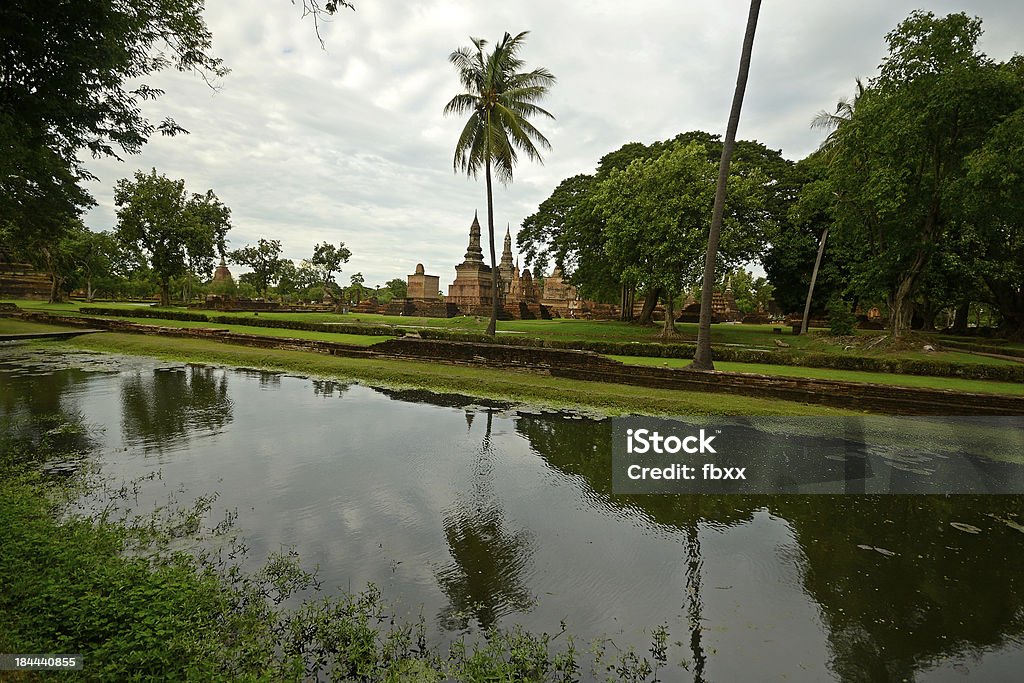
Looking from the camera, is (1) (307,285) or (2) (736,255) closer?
(2) (736,255)

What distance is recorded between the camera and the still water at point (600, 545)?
314 cm

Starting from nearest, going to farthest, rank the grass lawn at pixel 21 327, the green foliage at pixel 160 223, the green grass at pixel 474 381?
1. the green grass at pixel 474 381
2. the grass lawn at pixel 21 327
3. the green foliage at pixel 160 223

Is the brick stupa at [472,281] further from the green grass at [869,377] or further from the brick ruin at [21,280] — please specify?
the brick ruin at [21,280]

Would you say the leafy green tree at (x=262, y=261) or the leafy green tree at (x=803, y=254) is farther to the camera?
the leafy green tree at (x=262, y=261)

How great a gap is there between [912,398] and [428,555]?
35.9 feet

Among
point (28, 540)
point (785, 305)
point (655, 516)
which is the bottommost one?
point (655, 516)

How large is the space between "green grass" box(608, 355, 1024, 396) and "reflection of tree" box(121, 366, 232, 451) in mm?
9877

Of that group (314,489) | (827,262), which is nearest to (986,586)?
(314,489)

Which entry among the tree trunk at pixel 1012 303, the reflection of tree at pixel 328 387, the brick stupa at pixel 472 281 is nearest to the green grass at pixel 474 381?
the reflection of tree at pixel 328 387

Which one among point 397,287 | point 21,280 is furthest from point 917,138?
point 397,287

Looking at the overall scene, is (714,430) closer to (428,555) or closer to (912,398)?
(912,398)

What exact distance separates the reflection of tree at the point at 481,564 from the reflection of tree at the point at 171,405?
15.2 feet

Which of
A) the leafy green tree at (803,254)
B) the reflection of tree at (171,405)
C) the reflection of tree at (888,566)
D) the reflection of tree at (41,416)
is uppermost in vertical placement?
the leafy green tree at (803,254)

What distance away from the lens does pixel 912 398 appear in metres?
9.94
